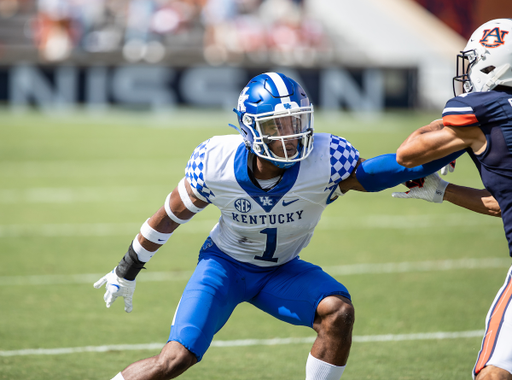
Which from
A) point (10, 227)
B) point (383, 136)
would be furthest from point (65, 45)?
point (10, 227)

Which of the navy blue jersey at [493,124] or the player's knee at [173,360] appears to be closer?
the navy blue jersey at [493,124]

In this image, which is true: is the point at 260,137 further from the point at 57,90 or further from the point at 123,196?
the point at 57,90

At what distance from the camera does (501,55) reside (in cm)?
316

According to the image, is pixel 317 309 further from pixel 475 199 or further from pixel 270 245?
pixel 475 199

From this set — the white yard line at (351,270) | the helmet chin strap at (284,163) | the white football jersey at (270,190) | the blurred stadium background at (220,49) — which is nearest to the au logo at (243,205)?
the white football jersey at (270,190)

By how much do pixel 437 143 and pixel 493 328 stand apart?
35.2 inches

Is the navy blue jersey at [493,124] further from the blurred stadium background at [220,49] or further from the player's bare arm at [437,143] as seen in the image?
the blurred stadium background at [220,49]

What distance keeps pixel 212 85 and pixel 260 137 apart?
562 inches

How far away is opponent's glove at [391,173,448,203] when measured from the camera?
12.1 ft

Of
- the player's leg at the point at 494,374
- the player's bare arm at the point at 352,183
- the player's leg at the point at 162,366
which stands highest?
the player's bare arm at the point at 352,183

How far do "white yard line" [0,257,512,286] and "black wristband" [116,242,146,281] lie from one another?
103 inches

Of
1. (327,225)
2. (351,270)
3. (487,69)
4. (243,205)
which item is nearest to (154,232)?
(243,205)

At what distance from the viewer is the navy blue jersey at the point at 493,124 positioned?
9.77ft

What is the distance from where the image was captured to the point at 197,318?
333cm
